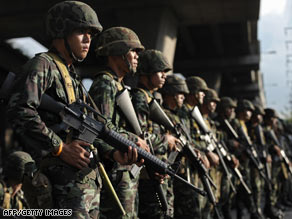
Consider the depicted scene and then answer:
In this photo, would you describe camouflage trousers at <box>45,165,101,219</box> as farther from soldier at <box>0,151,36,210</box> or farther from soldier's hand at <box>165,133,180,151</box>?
soldier at <box>0,151,36,210</box>

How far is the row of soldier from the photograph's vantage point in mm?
2963

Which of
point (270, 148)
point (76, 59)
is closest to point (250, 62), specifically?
point (270, 148)

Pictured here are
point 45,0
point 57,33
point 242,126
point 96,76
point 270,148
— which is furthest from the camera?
point 45,0

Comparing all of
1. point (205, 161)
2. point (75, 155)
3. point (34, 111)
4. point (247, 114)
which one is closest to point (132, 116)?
point (75, 155)

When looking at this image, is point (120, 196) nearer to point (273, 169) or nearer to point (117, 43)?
point (117, 43)

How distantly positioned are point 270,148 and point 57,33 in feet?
26.5

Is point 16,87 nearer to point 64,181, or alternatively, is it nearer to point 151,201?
point 64,181

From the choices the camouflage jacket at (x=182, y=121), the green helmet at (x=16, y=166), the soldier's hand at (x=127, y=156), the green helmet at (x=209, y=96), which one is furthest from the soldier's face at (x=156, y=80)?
the green helmet at (x=209, y=96)

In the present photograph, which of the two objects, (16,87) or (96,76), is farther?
(96,76)

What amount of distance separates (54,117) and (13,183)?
3.32m

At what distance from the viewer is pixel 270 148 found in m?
A: 10.6

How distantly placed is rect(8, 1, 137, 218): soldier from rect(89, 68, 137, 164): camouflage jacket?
0.38m

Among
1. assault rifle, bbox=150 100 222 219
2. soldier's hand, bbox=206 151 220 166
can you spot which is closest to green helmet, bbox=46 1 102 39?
assault rifle, bbox=150 100 222 219

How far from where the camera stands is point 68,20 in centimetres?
332
